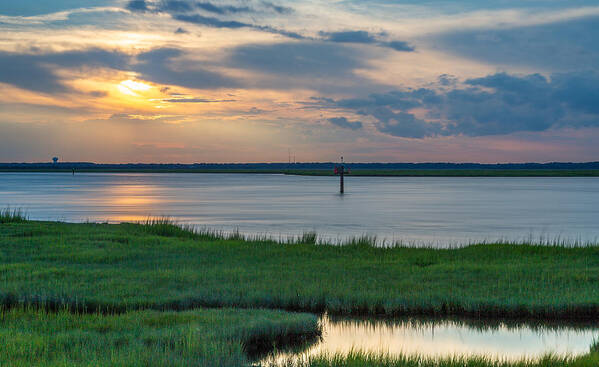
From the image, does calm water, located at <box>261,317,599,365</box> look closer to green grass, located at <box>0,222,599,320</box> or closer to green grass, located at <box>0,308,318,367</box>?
green grass, located at <box>0,308,318,367</box>

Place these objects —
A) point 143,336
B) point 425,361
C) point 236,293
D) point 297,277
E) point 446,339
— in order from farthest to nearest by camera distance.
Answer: point 297,277 → point 236,293 → point 446,339 → point 143,336 → point 425,361

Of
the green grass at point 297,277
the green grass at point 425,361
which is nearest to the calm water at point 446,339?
the green grass at point 425,361

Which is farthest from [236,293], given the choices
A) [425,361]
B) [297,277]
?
[425,361]

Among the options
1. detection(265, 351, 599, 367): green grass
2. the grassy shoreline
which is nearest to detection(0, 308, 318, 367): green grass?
the grassy shoreline

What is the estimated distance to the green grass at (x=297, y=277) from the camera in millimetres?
15703

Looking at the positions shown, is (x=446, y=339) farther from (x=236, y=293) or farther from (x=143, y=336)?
(x=143, y=336)

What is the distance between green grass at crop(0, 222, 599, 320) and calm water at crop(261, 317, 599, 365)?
3.07 ft

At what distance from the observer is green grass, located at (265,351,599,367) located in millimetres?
10719

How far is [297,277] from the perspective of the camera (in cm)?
1898

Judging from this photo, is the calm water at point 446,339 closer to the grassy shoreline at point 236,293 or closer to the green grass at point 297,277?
the grassy shoreline at point 236,293

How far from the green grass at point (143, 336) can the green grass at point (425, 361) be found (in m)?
1.49

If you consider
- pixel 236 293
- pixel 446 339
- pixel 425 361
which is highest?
pixel 236 293

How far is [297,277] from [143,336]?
762cm

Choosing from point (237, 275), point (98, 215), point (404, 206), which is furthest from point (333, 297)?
point (404, 206)
